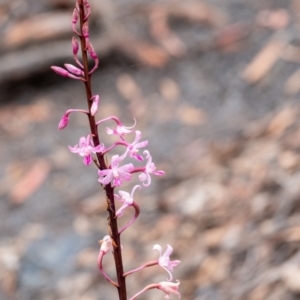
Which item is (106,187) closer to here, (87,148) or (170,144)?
(87,148)

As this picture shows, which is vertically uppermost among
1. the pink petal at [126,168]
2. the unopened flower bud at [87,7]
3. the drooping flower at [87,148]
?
the unopened flower bud at [87,7]

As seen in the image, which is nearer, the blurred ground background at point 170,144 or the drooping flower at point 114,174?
the drooping flower at point 114,174

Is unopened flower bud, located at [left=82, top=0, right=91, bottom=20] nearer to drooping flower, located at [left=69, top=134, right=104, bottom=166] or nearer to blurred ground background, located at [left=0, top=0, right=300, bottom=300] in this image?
drooping flower, located at [left=69, top=134, right=104, bottom=166]

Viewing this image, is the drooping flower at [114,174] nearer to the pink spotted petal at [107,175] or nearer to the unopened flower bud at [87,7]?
the pink spotted petal at [107,175]

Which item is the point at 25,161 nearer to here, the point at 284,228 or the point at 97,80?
the point at 97,80

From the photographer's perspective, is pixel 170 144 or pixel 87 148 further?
pixel 170 144

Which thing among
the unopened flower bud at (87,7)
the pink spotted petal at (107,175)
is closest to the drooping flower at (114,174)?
the pink spotted petal at (107,175)

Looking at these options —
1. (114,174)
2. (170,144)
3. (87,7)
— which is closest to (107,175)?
(114,174)

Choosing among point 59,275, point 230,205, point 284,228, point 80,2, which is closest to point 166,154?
point 230,205
